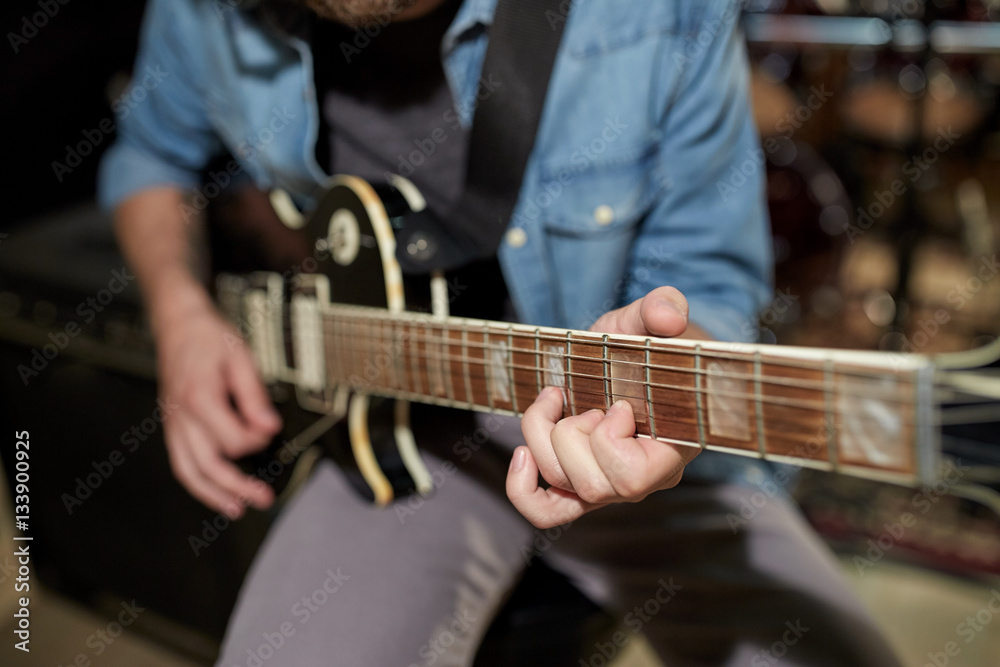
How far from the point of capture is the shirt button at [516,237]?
754mm

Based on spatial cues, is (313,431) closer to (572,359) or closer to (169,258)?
(169,258)

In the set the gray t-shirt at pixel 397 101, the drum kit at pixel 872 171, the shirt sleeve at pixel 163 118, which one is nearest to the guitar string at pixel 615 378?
the gray t-shirt at pixel 397 101

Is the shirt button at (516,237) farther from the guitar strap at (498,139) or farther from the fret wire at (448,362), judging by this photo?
the fret wire at (448,362)

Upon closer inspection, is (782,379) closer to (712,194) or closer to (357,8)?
(712,194)

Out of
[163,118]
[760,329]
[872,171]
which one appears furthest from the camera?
[872,171]

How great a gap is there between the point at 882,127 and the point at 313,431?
205 cm

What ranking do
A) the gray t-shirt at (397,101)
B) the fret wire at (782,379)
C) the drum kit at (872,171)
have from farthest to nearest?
the drum kit at (872,171), the gray t-shirt at (397,101), the fret wire at (782,379)

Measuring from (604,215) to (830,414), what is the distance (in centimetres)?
42

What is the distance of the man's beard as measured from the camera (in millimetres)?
643

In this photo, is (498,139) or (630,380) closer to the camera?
(630,380)

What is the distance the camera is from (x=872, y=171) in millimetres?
2377

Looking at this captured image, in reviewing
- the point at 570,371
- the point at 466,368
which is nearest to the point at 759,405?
the point at 570,371

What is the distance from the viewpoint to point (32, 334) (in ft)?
3.84

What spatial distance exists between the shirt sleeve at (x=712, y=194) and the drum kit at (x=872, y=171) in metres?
1.25
